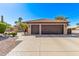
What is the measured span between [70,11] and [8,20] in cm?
657

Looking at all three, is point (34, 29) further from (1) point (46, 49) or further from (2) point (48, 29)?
(1) point (46, 49)

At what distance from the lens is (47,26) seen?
74.3ft

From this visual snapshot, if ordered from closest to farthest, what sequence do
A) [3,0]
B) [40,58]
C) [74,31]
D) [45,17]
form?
[3,0]
[40,58]
[45,17]
[74,31]

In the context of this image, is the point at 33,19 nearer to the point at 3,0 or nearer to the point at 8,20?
the point at 8,20

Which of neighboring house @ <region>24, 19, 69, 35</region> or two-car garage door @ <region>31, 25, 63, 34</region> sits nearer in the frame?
neighboring house @ <region>24, 19, 69, 35</region>

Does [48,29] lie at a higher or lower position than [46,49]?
higher

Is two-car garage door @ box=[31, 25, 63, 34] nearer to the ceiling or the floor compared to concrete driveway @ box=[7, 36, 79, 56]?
nearer to the ceiling

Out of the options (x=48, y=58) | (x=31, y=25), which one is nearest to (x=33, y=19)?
(x=31, y=25)

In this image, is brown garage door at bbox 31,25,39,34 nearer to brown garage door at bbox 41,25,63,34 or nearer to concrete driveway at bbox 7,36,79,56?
brown garage door at bbox 41,25,63,34

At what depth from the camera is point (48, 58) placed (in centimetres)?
606

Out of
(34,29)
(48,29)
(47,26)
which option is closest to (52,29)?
(48,29)

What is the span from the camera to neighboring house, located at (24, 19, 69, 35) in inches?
853

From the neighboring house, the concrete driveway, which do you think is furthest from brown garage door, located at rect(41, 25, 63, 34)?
the concrete driveway

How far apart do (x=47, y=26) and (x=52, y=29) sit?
787 mm
